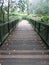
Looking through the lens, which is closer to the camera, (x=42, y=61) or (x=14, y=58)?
(x=42, y=61)

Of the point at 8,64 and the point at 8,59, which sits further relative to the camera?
the point at 8,59

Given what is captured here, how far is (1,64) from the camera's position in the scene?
6.93 m

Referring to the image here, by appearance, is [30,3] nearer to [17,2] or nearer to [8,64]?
[17,2]

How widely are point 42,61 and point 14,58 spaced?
1.13m

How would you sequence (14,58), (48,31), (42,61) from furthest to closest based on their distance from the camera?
1. (48,31)
2. (14,58)
3. (42,61)

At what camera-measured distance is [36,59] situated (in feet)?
25.2

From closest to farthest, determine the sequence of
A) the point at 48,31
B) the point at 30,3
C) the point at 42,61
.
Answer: the point at 42,61 → the point at 48,31 → the point at 30,3

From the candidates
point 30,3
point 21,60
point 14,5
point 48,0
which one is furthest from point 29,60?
point 30,3

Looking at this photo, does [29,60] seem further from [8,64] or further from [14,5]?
[14,5]

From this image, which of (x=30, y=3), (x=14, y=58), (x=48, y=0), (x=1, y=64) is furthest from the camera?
(x=30, y=3)

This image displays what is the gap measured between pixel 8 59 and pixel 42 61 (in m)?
1.28

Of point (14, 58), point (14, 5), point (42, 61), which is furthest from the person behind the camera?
point (14, 5)

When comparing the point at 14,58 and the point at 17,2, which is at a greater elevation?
the point at 14,58

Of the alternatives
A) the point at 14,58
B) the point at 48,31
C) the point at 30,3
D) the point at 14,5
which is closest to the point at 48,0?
the point at 14,5
